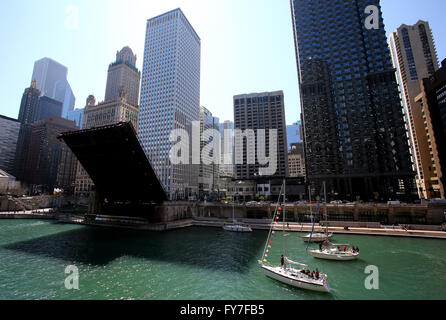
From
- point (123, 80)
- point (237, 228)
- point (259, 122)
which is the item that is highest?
point (123, 80)

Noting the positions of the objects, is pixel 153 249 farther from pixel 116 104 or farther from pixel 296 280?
pixel 116 104

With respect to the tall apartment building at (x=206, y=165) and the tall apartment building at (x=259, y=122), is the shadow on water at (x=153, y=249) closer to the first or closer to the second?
the tall apartment building at (x=259, y=122)

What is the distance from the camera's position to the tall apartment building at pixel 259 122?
140 meters

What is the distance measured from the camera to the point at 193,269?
23.3m

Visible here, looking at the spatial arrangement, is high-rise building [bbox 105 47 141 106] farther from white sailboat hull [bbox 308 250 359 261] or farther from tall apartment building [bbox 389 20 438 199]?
tall apartment building [bbox 389 20 438 199]

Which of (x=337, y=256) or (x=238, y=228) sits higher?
(x=238, y=228)

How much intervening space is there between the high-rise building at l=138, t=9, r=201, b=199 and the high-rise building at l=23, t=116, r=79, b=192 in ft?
290

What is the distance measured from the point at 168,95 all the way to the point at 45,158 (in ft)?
395

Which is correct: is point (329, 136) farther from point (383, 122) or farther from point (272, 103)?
point (272, 103)

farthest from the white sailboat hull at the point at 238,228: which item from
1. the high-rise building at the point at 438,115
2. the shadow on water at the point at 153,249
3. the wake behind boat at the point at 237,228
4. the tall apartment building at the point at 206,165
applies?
the tall apartment building at the point at 206,165

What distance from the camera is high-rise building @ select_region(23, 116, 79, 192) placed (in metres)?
159

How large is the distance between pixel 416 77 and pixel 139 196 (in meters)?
167

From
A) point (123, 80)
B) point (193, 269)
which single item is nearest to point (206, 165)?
point (123, 80)
